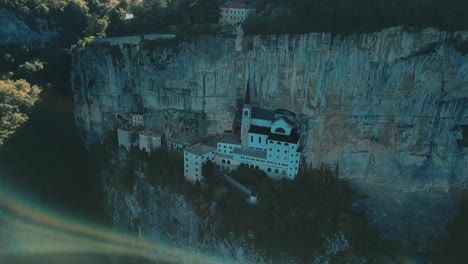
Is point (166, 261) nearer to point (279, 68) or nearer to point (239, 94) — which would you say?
point (239, 94)

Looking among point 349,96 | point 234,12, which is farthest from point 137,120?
point 349,96

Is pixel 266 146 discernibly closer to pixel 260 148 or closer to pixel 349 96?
pixel 260 148

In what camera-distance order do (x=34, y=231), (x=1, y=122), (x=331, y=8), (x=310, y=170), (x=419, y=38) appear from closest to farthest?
(x=419, y=38) → (x=331, y=8) → (x=310, y=170) → (x=34, y=231) → (x=1, y=122)

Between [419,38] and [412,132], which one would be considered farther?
[412,132]

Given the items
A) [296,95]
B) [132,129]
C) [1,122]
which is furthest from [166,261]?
[1,122]

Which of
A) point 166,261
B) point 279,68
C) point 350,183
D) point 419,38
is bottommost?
point 166,261

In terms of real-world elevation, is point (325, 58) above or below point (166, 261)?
above

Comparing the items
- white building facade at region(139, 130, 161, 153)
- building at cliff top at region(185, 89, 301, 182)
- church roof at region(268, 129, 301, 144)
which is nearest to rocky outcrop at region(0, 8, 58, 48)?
white building facade at region(139, 130, 161, 153)
